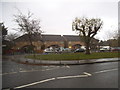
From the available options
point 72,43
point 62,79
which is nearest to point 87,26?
point 62,79

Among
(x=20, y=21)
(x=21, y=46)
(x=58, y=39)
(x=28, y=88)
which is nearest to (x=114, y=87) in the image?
(x=28, y=88)

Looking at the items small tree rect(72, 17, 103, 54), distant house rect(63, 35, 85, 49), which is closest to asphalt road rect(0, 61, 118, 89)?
small tree rect(72, 17, 103, 54)

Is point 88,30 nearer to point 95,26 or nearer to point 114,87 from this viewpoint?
point 95,26

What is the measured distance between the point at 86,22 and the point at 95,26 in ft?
7.39

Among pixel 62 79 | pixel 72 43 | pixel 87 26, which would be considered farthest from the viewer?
pixel 72 43

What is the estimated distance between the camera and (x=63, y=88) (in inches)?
231

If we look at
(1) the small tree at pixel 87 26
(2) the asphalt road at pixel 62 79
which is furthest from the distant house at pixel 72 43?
(2) the asphalt road at pixel 62 79

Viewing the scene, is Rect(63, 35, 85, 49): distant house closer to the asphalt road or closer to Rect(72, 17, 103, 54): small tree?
Rect(72, 17, 103, 54): small tree

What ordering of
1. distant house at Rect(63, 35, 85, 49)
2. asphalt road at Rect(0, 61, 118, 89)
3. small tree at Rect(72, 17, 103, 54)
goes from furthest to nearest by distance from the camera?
distant house at Rect(63, 35, 85, 49) → small tree at Rect(72, 17, 103, 54) → asphalt road at Rect(0, 61, 118, 89)

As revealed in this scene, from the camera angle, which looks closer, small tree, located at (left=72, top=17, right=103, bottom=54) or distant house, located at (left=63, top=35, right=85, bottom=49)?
small tree, located at (left=72, top=17, right=103, bottom=54)

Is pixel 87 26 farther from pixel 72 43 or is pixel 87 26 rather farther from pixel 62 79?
pixel 72 43

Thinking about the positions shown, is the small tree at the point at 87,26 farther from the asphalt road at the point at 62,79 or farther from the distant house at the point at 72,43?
the distant house at the point at 72,43

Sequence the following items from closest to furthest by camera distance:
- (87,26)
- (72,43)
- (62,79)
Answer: (62,79)
(87,26)
(72,43)

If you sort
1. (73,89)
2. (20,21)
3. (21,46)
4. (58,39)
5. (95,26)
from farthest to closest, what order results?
1. (58,39)
2. (21,46)
3. (95,26)
4. (20,21)
5. (73,89)
